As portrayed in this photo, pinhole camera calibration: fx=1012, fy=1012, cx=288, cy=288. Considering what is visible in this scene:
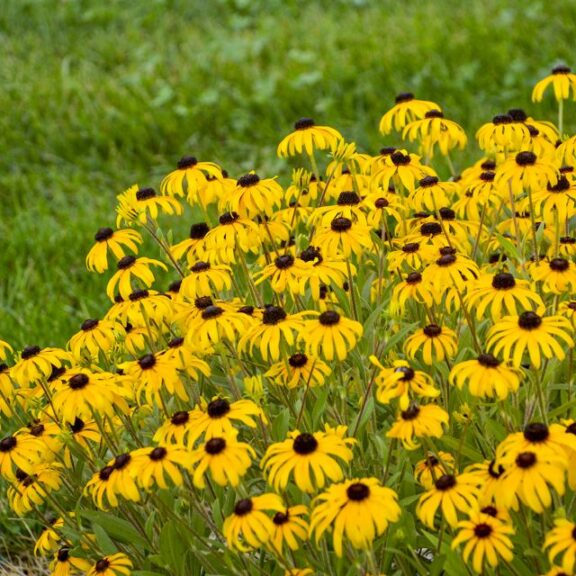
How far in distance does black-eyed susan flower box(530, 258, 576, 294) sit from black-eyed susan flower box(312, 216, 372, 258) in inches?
18.5

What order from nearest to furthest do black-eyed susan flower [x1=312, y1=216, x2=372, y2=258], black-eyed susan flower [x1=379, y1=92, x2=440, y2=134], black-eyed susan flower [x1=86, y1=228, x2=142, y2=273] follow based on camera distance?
black-eyed susan flower [x1=312, y1=216, x2=372, y2=258], black-eyed susan flower [x1=86, y1=228, x2=142, y2=273], black-eyed susan flower [x1=379, y1=92, x2=440, y2=134]

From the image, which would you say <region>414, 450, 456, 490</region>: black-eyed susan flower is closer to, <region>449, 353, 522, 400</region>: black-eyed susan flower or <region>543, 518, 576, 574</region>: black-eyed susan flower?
<region>449, 353, 522, 400</region>: black-eyed susan flower

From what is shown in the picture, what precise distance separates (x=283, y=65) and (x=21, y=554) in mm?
4428

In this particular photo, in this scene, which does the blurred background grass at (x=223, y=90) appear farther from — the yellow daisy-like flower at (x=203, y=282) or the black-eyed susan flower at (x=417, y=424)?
the black-eyed susan flower at (x=417, y=424)

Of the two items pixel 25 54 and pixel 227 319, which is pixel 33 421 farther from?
pixel 25 54

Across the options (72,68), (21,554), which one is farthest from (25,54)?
(21,554)

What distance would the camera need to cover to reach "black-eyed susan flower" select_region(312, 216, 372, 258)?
284cm

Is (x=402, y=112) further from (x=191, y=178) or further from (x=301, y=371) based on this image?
(x=301, y=371)

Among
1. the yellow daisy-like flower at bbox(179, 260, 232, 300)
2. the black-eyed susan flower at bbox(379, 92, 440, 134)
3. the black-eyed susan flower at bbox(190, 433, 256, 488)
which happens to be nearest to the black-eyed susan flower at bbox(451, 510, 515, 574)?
the black-eyed susan flower at bbox(190, 433, 256, 488)

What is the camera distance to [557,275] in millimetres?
2662

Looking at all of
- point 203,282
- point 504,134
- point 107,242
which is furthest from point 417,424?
point 107,242

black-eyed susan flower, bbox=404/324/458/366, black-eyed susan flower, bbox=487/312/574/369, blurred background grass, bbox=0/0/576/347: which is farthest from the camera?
blurred background grass, bbox=0/0/576/347

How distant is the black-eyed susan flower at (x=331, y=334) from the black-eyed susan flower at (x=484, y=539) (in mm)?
518

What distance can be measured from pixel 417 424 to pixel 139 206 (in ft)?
4.26
